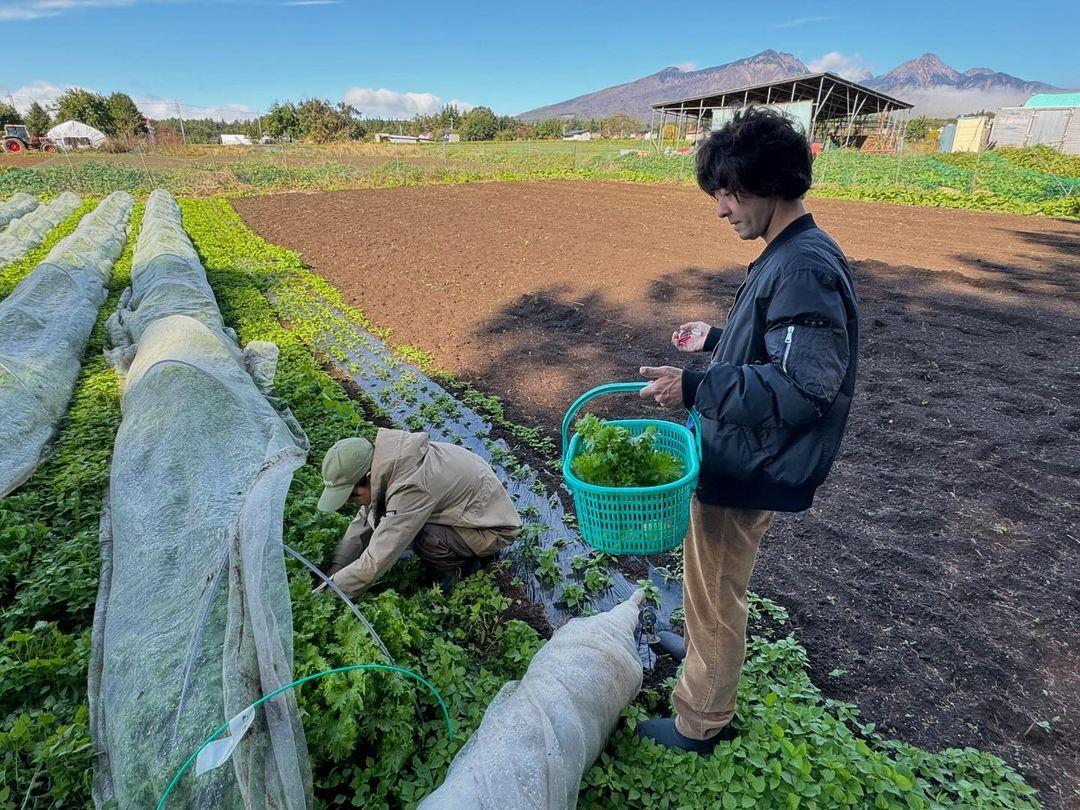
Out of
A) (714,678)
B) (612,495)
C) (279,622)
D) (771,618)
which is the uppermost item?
(612,495)

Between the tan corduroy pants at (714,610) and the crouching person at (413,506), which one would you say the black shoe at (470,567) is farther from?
the tan corduroy pants at (714,610)

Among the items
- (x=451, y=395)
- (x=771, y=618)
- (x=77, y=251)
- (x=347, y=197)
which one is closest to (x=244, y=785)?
(x=771, y=618)

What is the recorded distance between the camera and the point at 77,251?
938cm

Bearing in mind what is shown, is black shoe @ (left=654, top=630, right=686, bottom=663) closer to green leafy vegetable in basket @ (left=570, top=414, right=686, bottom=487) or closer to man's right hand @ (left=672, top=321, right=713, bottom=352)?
green leafy vegetable in basket @ (left=570, top=414, right=686, bottom=487)

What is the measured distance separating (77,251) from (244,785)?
35.8 ft

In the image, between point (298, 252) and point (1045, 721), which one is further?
point (298, 252)

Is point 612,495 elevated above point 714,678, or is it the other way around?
point 612,495

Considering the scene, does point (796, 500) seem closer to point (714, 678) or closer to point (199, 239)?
point (714, 678)

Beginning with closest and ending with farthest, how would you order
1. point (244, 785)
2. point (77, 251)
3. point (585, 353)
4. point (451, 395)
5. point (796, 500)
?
point (244, 785) → point (796, 500) → point (451, 395) → point (585, 353) → point (77, 251)

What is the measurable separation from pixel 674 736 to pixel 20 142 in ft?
171

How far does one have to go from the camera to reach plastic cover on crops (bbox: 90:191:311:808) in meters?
1.69

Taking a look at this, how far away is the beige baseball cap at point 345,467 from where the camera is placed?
2690 mm

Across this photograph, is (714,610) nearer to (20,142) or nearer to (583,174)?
(583,174)

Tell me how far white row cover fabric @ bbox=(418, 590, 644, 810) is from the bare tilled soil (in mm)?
1107
